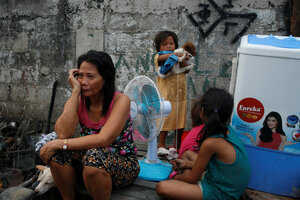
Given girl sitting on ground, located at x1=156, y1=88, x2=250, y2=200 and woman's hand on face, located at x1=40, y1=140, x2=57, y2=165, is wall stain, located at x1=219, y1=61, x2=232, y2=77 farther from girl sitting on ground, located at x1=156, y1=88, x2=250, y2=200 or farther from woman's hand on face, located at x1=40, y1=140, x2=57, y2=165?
woman's hand on face, located at x1=40, y1=140, x2=57, y2=165

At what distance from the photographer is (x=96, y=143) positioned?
200 centimetres

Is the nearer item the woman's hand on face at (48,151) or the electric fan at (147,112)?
the woman's hand on face at (48,151)

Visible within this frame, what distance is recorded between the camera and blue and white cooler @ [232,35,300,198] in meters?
2.07

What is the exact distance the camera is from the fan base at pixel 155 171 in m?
2.49

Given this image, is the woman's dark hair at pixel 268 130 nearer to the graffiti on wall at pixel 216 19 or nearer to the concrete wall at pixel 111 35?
the concrete wall at pixel 111 35

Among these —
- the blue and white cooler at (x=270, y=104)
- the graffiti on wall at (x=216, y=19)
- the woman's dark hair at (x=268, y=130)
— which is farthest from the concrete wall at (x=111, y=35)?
the woman's dark hair at (x=268, y=130)

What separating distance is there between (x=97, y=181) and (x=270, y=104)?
1518 millimetres

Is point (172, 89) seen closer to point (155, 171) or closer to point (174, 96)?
point (174, 96)

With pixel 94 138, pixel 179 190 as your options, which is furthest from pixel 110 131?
pixel 179 190

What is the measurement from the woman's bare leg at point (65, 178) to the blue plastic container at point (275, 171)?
1521 millimetres

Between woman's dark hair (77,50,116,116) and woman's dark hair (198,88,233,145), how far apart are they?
2.67ft

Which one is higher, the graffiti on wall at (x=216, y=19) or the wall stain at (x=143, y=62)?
the graffiti on wall at (x=216, y=19)

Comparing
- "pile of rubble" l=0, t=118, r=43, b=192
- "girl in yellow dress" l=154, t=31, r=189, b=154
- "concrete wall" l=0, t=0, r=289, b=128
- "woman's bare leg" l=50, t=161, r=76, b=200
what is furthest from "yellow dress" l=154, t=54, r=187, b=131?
"pile of rubble" l=0, t=118, r=43, b=192

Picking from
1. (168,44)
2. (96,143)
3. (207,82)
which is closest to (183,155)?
(96,143)
